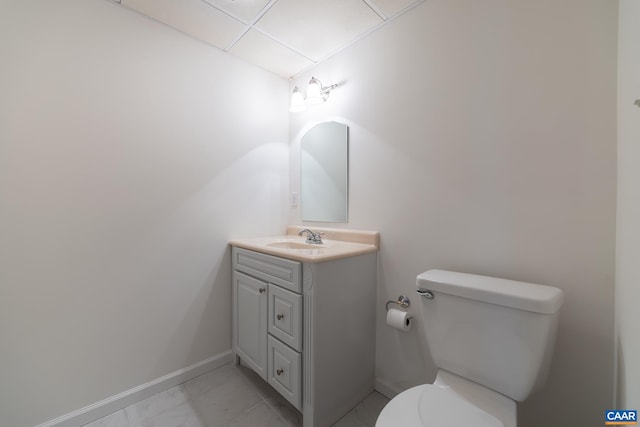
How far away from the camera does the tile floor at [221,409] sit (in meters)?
1.26

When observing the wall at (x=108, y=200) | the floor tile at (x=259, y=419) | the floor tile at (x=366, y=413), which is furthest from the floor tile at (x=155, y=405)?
the floor tile at (x=366, y=413)

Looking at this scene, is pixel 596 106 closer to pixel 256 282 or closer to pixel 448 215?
pixel 448 215

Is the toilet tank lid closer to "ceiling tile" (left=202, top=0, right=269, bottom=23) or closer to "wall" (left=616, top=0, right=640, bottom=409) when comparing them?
"wall" (left=616, top=0, right=640, bottom=409)

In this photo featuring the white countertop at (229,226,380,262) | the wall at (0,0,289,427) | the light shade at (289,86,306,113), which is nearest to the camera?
the wall at (0,0,289,427)

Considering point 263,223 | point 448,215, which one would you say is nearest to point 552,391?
point 448,215

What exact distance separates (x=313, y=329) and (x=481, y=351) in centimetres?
68

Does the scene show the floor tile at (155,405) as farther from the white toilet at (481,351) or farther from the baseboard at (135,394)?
the white toilet at (481,351)

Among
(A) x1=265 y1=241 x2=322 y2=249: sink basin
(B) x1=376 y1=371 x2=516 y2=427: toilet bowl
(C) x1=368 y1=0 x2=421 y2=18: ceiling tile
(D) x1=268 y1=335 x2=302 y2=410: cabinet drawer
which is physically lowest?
(D) x1=268 y1=335 x2=302 y2=410: cabinet drawer

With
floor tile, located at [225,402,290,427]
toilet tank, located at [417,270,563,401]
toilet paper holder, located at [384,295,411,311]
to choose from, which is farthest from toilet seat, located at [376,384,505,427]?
floor tile, located at [225,402,290,427]

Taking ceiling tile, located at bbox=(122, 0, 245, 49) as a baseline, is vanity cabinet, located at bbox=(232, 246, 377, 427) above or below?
below

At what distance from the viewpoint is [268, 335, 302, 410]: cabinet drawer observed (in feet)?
3.97

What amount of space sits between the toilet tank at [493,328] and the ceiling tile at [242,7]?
1.64 metres

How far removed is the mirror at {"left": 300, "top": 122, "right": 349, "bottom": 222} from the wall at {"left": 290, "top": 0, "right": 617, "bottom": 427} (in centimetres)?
15

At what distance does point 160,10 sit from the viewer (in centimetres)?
138
